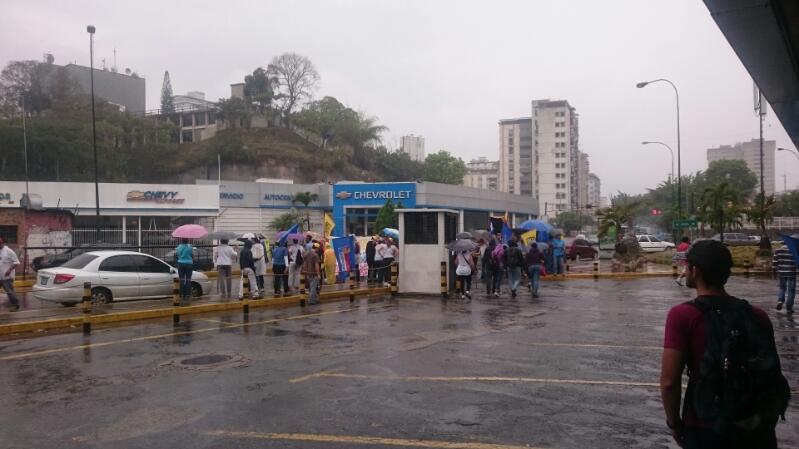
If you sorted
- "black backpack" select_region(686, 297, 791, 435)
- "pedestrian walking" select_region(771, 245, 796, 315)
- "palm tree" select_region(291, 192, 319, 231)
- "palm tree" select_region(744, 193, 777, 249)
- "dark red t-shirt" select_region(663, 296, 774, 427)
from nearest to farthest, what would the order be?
"black backpack" select_region(686, 297, 791, 435) → "dark red t-shirt" select_region(663, 296, 774, 427) → "pedestrian walking" select_region(771, 245, 796, 315) → "palm tree" select_region(744, 193, 777, 249) → "palm tree" select_region(291, 192, 319, 231)

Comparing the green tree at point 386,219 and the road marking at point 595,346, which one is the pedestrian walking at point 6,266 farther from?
the green tree at point 386,219

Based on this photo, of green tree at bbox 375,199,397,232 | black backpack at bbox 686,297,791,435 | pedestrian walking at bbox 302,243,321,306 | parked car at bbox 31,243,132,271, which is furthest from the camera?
green tree at bbox 375,199,397,232

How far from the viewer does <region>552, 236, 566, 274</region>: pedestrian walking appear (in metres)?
25.7

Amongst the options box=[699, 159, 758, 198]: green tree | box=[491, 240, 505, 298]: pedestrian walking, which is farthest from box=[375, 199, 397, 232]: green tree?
box=[699, 159, 758, 198]: green tree

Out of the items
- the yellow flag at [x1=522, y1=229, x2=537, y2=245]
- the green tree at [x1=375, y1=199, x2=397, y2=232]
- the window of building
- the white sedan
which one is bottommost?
the white sedan

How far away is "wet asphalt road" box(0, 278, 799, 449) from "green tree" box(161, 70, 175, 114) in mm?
104701

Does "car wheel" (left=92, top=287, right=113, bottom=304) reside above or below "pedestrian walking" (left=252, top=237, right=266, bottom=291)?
below

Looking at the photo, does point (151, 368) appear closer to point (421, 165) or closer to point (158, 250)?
point (158, 250)

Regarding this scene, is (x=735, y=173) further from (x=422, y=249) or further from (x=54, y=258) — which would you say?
(x=54, y=258)

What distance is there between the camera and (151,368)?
888cm

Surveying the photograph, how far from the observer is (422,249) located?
1891 cm

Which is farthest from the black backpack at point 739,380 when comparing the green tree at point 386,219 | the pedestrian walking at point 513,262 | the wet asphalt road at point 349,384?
the green tree at point 386,219

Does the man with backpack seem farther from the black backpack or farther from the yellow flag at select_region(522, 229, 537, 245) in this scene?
the yellow flag at select_region(522, 229, 537, 245)

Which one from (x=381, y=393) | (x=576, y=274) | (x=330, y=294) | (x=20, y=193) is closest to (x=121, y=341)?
(x=381, y=393)
